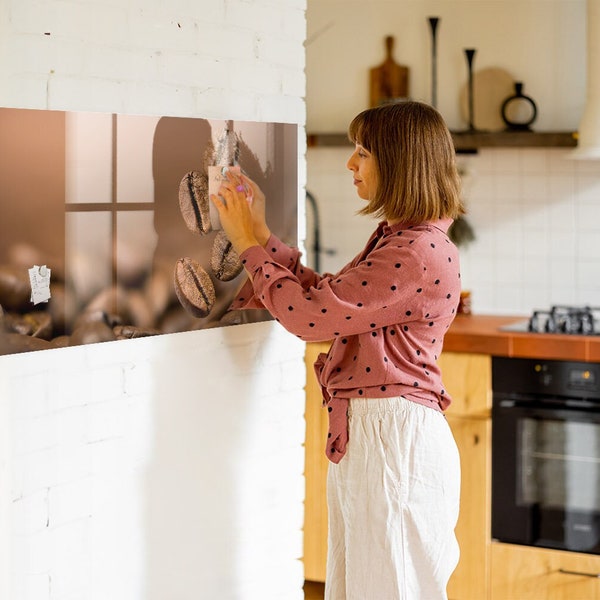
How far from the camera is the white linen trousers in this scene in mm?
2025

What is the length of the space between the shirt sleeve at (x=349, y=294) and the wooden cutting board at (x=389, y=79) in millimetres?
1856

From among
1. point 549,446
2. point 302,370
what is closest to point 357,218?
point 549,446

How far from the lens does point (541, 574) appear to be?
3.08 metres

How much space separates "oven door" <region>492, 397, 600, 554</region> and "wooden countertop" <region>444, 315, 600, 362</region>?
16 cm

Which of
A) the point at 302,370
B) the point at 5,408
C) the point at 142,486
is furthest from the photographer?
the point at 302,370

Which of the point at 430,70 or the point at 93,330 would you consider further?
the point at 430,70

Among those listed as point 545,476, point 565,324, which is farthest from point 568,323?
point 545,476

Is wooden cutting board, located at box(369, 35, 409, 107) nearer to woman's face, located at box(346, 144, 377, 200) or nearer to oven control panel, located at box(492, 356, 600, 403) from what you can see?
oven control panel, located at box(492, 356, 600, 403)

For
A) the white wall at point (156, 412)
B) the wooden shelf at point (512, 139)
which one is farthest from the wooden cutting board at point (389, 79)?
the white wall at point (156, 412)

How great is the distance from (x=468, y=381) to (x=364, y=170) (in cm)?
122

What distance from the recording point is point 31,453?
1743mm

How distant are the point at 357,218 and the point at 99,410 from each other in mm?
2093

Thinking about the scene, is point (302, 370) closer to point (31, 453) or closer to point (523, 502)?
point (31, 453)

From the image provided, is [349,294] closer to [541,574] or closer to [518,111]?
[541,574]
